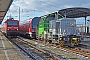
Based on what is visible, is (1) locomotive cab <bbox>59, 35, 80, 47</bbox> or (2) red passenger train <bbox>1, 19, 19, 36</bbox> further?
(2) red passenger train <bbox>1, 19, 19, 36</bbox>

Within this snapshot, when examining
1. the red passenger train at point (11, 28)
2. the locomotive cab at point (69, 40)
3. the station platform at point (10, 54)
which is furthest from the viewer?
the red passenger train at point (11, 28)

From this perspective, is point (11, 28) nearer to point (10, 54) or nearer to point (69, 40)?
point (69, 40)

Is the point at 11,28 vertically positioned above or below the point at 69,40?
above

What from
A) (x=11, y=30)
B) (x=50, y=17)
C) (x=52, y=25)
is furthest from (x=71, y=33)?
(x=11, y=30)

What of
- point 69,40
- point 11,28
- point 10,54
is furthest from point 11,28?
point 10,54

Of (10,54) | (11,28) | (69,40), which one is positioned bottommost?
(10,54)

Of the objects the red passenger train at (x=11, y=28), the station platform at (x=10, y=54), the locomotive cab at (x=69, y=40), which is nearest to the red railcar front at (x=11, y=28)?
the red passenger train at (x=11, y=28)

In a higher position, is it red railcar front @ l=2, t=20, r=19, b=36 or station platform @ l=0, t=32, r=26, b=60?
red railcar front @ l=2, t=20, r=19, b=36

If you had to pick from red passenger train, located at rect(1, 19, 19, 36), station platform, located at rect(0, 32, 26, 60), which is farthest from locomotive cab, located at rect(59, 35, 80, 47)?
Result: red passenger train, located at rect(1, 19, 19, 36)

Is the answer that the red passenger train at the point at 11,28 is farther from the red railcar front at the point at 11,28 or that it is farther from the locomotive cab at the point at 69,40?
the locomotive cab at the point at 69,40

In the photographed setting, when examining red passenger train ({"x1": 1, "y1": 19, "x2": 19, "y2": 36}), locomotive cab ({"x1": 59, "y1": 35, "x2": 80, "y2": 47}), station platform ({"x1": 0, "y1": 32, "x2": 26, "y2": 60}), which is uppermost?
red passenger train ({"x1": 1, "y1": 19, "x2": 19, "y2": 36})

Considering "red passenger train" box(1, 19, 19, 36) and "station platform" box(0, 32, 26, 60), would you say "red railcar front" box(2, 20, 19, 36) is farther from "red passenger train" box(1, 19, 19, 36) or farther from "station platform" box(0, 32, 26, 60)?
"station platform" box(0, 32, 26, 60)

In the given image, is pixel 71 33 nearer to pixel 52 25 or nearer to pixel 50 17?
pixel 52 25

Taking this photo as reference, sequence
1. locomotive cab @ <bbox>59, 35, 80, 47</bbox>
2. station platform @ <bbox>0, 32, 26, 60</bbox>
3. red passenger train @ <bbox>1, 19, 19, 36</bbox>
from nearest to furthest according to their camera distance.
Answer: station platform @ <bbox>0, 32, 26, 60</bbox>, locomotive cab @ <bbox>59, 35, 80, 47</bbox>, red passenger train @ <bbox>1, 19, 19, 36</bbox>
